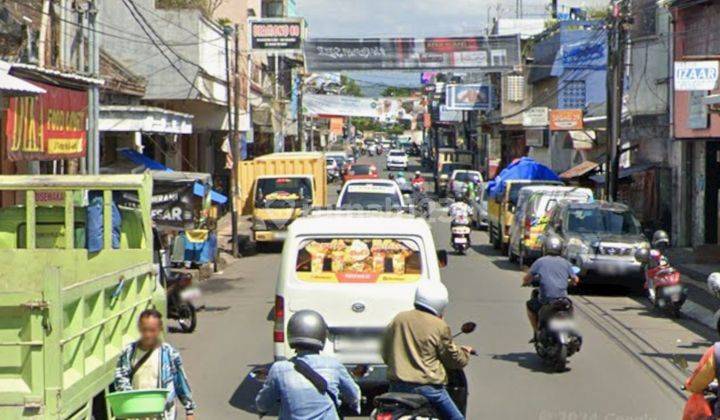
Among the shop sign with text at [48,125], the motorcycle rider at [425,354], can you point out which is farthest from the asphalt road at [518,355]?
the shop sign with text at [48,125]

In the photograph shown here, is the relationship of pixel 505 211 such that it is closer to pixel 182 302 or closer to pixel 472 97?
pixel 182 302

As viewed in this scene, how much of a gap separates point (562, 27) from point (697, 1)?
23.9 m

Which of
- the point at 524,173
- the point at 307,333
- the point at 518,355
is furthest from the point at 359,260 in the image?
the point at 524,173

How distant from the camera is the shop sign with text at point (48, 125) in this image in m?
19.0

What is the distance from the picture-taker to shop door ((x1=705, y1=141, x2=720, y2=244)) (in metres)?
29.0

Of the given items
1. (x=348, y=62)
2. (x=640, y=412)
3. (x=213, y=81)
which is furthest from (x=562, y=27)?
(x=640, y=412)

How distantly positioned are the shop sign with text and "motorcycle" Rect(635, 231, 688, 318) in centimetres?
1101

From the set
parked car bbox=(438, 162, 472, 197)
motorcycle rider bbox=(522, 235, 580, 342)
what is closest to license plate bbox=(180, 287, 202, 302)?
motorcycle rider bbox=(522, 235, 580, 342)

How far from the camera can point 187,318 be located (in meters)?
16.3

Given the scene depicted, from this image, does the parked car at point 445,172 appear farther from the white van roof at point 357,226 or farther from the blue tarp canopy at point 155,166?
the white van roof at point 357,226

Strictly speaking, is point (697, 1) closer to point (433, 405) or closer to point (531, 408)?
point (531, 408)

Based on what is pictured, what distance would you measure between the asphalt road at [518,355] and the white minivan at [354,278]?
4.15 ft

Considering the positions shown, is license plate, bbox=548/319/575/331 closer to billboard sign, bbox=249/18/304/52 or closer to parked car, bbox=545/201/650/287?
parked car, bbox=545/201/650/287

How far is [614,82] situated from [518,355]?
18.0m
